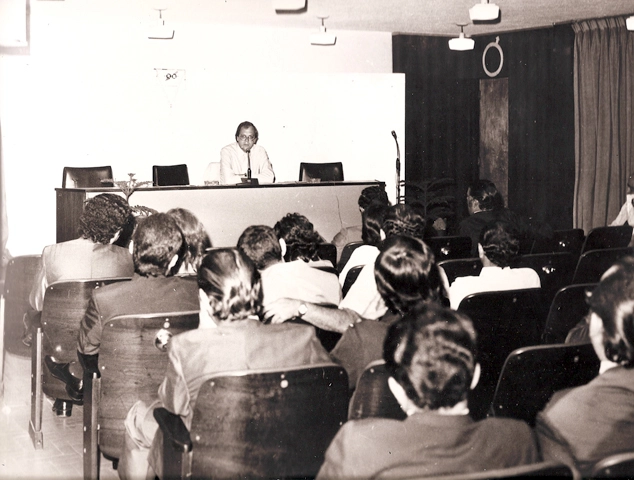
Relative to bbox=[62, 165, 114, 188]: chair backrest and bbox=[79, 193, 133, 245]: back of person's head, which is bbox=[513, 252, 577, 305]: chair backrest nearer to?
bbox=[79, 193, 133, 245]: back of person's head

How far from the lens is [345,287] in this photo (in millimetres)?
3680

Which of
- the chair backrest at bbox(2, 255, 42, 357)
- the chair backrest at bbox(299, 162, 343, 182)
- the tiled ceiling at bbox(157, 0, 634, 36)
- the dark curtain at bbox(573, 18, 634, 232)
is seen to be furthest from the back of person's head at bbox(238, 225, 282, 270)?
the dark curtain at bbox(573, 18, 634, 232)

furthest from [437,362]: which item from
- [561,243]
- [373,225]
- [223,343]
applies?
[561,243]

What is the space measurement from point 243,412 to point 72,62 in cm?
734

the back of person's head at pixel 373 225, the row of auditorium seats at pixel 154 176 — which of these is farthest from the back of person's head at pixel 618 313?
the row of auditorium seats at pixel 154 176

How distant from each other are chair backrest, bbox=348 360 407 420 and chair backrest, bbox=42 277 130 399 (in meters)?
1.46

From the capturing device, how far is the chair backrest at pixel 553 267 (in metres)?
4.05

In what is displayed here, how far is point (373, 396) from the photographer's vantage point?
2.13m

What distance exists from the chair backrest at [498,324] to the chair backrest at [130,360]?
1.07 meters

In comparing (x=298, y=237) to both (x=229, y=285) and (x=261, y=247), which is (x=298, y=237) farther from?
(x=229, y=285)

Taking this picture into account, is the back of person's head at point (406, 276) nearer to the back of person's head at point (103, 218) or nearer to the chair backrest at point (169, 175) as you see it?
the back of person's head at point (103, 218)

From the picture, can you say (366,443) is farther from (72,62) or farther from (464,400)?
(72,62)

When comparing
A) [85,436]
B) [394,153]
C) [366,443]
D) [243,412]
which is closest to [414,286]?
[243,412]

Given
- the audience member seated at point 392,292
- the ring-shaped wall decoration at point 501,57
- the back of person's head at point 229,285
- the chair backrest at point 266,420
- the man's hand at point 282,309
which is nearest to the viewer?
the chair backrest at point 266,420
